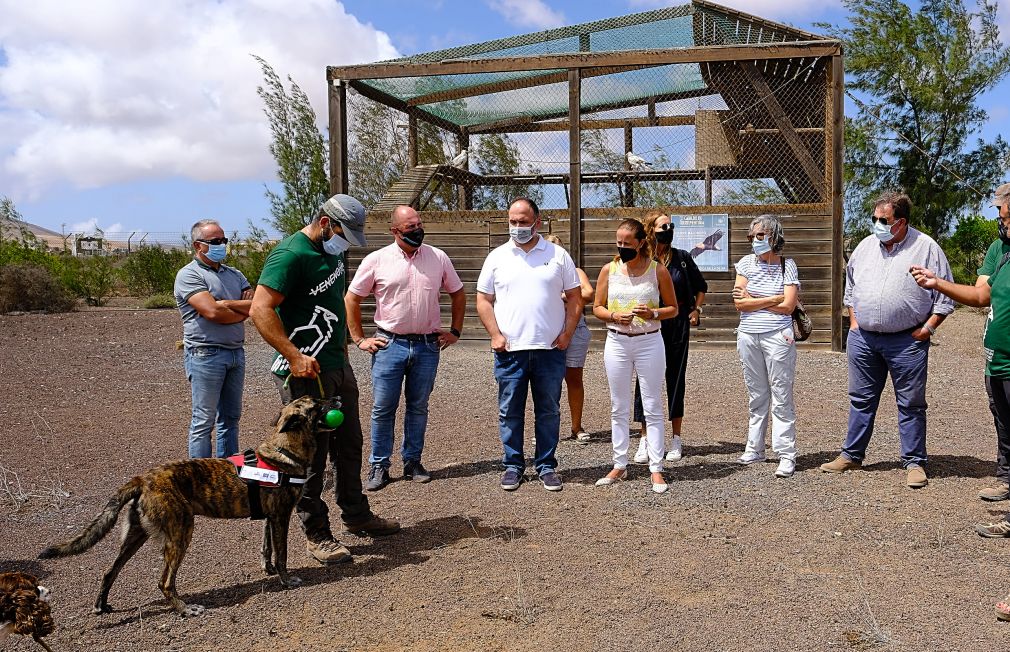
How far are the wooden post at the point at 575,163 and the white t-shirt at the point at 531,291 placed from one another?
23.0ft

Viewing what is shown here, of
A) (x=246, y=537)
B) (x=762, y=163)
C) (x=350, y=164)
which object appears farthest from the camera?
(x=350, y=164)

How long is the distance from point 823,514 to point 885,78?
22431 mm

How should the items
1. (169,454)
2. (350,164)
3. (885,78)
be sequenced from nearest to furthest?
(169,454) < (350,164) < (885,78)

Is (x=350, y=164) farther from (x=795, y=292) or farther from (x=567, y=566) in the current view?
(x=567, y=566)

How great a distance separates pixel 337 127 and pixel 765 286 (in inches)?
343

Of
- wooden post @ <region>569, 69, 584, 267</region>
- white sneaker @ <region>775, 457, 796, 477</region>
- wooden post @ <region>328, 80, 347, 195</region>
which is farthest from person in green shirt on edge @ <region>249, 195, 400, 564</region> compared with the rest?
wooden post @ <region>328, 80, 347, 195</region>

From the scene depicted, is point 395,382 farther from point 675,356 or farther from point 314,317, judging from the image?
point 675,356

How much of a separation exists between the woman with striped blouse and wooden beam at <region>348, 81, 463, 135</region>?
8.79m

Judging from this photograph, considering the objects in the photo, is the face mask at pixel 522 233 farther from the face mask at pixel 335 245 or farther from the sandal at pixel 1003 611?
the sandal at pixel 1003 611

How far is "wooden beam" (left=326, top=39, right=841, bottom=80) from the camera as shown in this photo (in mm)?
12180

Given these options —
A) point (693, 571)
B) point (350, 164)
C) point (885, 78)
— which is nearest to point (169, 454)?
point (693, 571)

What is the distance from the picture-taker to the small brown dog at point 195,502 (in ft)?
12.7

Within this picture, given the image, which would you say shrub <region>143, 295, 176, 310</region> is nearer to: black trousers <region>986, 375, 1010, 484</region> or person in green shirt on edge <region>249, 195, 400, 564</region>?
person in green shirt on edge <region>249, 195, 400, 564</region>

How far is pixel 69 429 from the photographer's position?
8289 mm
